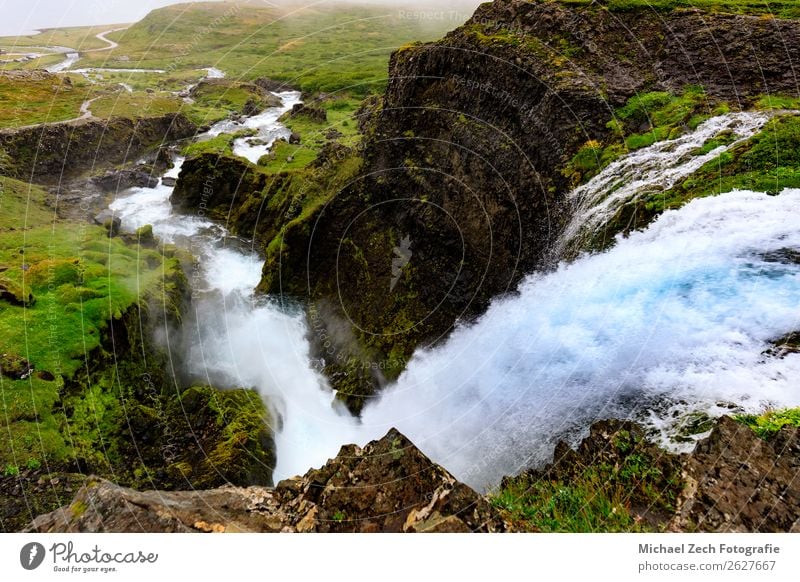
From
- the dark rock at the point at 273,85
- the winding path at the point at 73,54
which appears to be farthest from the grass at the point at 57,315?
the winding path at the point at 73,54

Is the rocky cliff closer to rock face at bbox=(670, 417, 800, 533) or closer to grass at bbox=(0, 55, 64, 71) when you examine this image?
rock face at bbox=(670, 417, 800, 533)

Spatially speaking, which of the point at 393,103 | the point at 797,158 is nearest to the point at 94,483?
the point at 797,158

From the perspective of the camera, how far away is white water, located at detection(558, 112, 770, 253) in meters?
16.1

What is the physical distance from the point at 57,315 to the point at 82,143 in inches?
2185

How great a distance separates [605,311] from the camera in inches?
539

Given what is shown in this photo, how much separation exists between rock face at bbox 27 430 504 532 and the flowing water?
4.51 metres

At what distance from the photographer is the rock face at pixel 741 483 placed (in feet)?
22.7

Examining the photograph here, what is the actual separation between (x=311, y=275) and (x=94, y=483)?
909 inches

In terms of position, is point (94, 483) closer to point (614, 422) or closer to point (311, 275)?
point (614, 422)

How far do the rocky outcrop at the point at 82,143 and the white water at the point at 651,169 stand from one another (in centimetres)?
6062

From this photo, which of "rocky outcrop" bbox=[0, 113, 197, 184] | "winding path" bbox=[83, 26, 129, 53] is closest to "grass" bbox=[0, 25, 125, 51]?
"winding path" bbox=[83, 26, 129, 53]

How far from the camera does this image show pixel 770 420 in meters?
8.38
